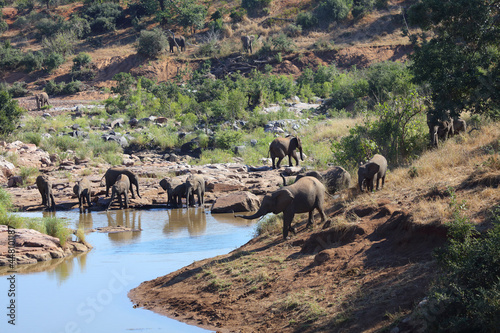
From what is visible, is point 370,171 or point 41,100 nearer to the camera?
point 370,171

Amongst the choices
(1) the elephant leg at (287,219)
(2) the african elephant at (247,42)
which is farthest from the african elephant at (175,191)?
(2) the african elephant at (247,42)

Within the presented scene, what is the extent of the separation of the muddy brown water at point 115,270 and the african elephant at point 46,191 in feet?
2.32

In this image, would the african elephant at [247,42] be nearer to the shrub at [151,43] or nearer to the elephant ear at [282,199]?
the shrub at [151,43]

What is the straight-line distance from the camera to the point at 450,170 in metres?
11.0

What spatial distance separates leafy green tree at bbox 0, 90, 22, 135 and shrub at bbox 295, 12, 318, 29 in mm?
34064

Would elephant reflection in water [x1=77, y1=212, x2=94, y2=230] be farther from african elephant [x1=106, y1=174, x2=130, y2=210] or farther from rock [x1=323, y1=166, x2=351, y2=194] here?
rock [x1=323, y1=166, x2=351, y2=194]

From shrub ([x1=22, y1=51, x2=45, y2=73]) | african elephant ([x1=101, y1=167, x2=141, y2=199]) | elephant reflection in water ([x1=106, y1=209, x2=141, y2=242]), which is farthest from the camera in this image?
shrub ([x1=22, y1=51, x2=45, y2=73])

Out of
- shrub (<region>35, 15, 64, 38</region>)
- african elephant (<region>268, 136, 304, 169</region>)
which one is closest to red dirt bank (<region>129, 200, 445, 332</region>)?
african elephant (<region>268, 136, 304, 169</region>)

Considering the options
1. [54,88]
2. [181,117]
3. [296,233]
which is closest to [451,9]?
[296,233]

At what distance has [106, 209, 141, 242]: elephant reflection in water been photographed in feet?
48.9

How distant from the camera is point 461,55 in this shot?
39.7 ft

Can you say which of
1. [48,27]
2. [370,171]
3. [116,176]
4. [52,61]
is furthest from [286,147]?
[48,27]

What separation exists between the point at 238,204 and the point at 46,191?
6325 mm

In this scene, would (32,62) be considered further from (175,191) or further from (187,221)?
(187,221)
